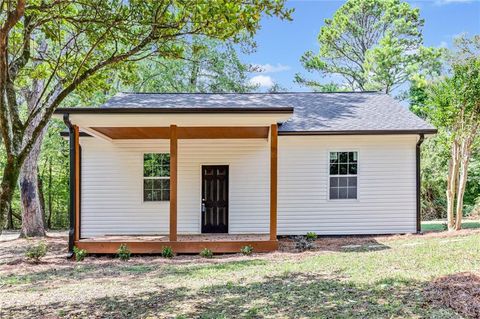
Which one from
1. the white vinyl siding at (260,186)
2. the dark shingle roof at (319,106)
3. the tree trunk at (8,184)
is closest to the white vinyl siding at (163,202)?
the white vinyl siding at (260,186)

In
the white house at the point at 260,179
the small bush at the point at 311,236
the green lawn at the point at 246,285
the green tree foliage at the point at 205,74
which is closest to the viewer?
the green lawn at the point at 246,285

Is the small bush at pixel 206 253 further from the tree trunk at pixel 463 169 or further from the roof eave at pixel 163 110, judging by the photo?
the tree trunk at pixel 463 169

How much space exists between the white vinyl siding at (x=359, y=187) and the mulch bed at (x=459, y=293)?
5.63m

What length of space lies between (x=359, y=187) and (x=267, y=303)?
6.80 m

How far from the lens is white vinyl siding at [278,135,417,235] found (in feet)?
35.0

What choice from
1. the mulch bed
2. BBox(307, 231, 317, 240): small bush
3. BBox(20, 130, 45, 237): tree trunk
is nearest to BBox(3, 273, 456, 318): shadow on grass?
the mulch bed

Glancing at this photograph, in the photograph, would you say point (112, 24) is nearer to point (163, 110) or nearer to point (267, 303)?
point (163, 110)

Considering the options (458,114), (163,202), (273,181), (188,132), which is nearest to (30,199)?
(163,202)

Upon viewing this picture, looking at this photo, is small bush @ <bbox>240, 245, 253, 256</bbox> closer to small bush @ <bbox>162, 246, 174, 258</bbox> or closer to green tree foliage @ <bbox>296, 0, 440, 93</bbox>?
small bush @ <bbox>162, 246, 174, 258</bbox>

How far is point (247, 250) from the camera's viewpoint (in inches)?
332

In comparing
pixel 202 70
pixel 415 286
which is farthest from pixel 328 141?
pixel 202 70

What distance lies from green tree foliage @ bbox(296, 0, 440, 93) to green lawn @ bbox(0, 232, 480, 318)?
18323 millimetres

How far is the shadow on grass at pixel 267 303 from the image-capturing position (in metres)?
4.21

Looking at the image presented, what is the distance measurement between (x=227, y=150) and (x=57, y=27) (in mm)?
5992
